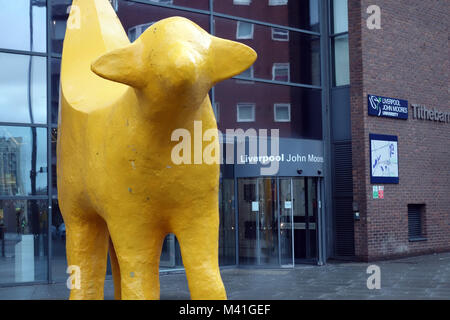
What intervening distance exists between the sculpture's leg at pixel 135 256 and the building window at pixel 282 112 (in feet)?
31.3

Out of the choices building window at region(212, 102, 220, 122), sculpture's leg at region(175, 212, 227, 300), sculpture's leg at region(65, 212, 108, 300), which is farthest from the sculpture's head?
building window at region(212, 102, 220, 122)

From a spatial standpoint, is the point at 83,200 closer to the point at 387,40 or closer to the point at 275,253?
the point at 275,253

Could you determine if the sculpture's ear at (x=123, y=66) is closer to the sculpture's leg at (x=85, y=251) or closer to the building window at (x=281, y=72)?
the sculpture's leg at (x=85, y=251)

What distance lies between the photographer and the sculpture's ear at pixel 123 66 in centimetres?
405

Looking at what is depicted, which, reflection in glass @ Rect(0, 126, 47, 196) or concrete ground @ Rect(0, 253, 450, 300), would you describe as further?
reflection in glass @ Rect(0, 126, 47, 196)

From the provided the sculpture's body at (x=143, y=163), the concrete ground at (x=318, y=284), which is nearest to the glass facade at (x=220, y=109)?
the concrete ground at (x=318, y=284)

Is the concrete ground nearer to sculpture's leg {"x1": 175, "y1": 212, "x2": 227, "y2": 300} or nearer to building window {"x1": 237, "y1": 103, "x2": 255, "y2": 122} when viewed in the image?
building window {"x1": 237, "y1": 103, "x2": 255, "y2": 122}

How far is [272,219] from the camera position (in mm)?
13266

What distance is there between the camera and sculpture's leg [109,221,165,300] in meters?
4.56

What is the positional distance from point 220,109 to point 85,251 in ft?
25.7

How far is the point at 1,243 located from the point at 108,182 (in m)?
7.18

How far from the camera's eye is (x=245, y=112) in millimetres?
13367

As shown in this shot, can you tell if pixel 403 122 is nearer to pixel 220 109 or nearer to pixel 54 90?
pixel 220 109

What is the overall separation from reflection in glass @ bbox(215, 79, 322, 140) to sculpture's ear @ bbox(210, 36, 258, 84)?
8799 millimetres
